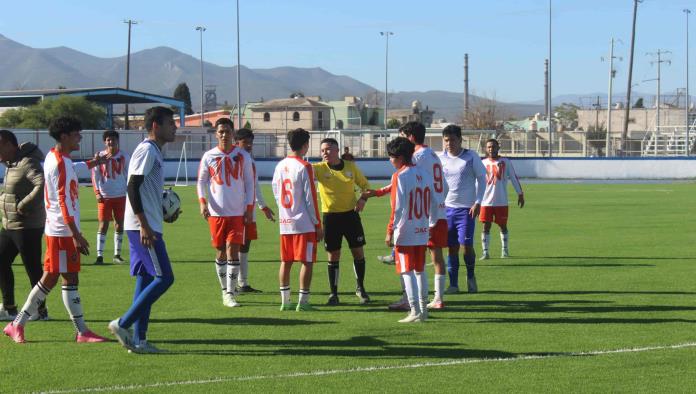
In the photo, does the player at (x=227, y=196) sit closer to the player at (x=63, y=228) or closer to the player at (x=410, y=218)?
the player at (x=410, y=218)

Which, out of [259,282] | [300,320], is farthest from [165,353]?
[259,282]

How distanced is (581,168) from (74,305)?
48412mm

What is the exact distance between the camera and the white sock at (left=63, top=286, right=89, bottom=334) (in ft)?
31.7

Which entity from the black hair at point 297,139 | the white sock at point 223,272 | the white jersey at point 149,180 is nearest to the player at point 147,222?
the white jersey at point 149,180

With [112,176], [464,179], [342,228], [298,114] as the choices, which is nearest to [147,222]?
[342,228]

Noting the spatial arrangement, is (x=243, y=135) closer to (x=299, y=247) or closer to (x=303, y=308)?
(x=299, y=247)

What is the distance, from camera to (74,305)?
971cm

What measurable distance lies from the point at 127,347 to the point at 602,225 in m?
17.7

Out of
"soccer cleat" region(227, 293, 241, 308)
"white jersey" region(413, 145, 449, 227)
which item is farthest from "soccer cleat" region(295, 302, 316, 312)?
"white jersey" region(413, 145, 449, 227)

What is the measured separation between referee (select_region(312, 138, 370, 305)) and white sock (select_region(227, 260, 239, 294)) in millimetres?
1158

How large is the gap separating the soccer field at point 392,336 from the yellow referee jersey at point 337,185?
4.02 ft

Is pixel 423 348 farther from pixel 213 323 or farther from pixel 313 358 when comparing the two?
pixel 213 323

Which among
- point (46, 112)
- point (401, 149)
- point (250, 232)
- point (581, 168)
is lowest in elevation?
point (581, 168)

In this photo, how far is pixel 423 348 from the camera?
31.6 feet
